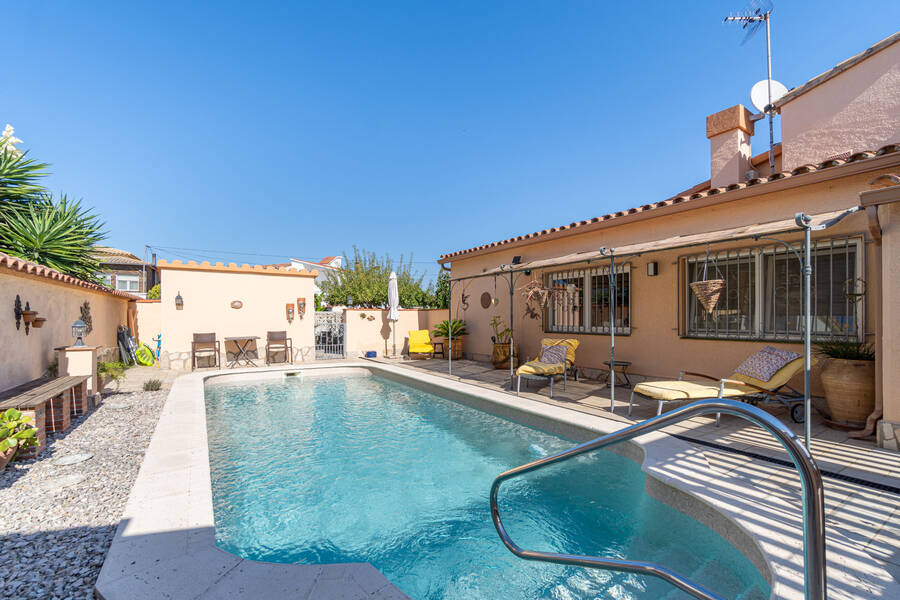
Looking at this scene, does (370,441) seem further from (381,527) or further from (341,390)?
(341,390)

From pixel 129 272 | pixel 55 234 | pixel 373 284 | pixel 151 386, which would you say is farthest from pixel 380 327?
pixel 129 272

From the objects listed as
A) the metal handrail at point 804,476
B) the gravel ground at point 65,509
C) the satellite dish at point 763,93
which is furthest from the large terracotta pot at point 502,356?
the metal handrail at point 804,476

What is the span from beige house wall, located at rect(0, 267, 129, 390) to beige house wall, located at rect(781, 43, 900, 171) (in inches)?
535

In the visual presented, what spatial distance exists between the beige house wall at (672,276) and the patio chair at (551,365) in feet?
3.06

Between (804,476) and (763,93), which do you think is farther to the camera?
(763,93)

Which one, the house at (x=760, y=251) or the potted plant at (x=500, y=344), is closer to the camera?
the house at (x=760, y=251)

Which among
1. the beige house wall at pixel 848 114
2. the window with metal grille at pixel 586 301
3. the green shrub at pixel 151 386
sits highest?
the beige house wall at pixel 848 114

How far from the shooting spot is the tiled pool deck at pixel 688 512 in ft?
7.29

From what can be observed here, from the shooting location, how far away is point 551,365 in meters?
7.80

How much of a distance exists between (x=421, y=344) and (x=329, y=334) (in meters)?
3.65

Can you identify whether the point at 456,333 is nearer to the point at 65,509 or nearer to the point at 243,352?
the point at 243,352

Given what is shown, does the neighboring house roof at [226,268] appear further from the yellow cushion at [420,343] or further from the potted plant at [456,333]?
the potted plant at [456,333]

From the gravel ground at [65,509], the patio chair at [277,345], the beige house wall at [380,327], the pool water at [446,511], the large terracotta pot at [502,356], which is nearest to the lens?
the gravel ground at [65,509]

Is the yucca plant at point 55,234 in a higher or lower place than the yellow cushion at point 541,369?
higher
